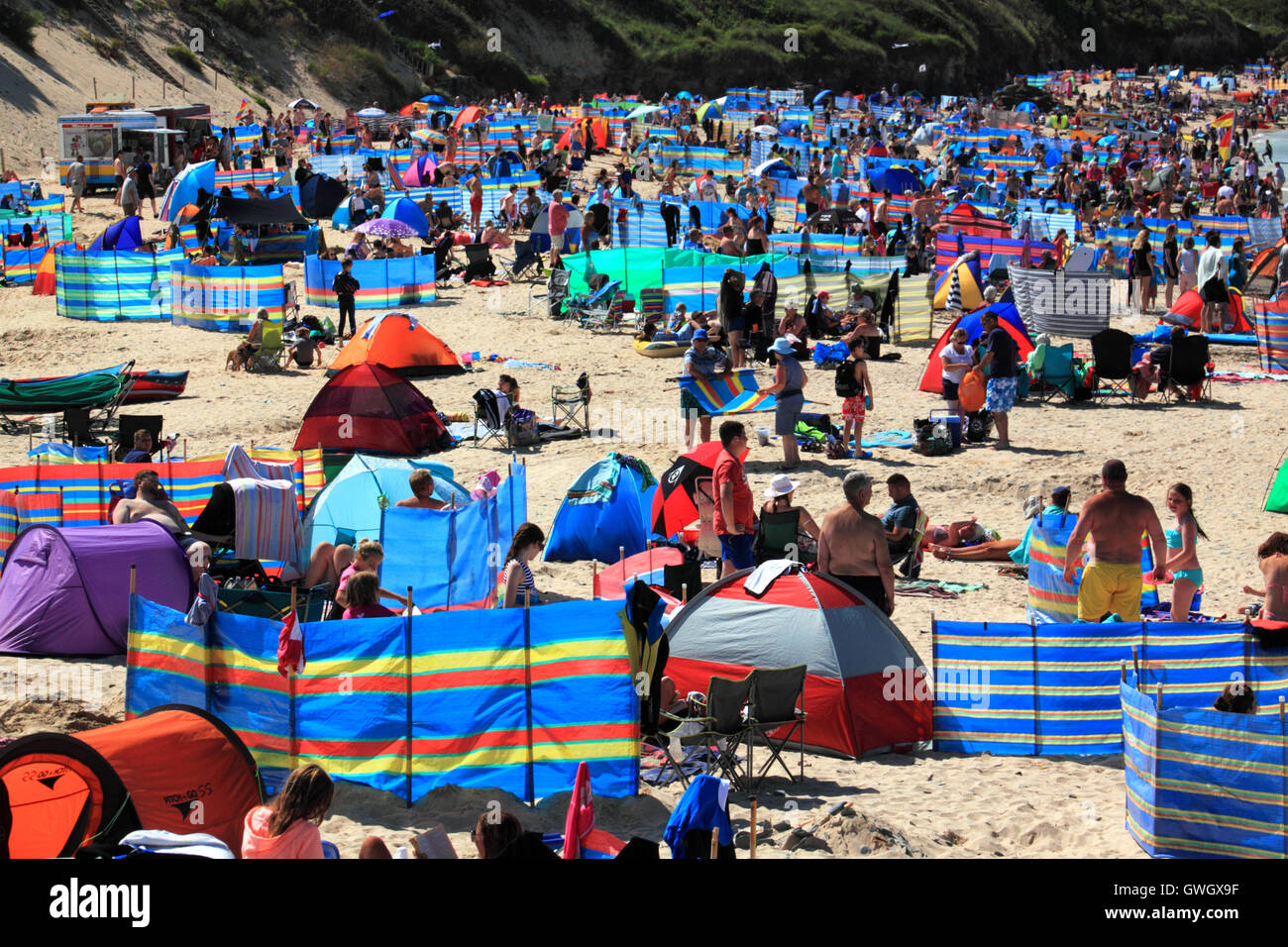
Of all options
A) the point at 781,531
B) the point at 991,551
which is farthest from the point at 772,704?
the point at 991,551

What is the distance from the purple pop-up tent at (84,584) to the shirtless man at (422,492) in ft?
5.34

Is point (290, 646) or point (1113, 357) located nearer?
point (290, 646)

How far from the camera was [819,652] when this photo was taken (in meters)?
8.11

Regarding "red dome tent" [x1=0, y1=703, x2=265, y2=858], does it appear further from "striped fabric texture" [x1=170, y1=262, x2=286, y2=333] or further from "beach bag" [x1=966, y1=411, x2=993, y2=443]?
"striped fabric texture" [x1=170, y1=262, x2=286, y2=333]

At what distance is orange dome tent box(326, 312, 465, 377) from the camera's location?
18.1 metres

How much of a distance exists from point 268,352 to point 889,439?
8514 millimetres

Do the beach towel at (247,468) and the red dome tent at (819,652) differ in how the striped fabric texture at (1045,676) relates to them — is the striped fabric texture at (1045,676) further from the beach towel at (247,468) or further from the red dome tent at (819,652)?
the beach towel at (247,468)

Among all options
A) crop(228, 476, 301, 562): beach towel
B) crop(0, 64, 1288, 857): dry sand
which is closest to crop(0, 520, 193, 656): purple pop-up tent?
crop(0, 64, 1288, 857): dry sand

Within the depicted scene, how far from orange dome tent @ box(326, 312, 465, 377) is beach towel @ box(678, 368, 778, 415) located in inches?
194

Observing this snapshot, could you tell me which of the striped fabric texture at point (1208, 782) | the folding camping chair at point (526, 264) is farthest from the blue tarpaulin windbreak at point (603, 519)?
the folding camping chair at point (526, 264)

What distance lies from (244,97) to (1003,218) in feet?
94.5

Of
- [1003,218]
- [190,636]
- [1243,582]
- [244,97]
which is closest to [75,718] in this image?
[190,636]

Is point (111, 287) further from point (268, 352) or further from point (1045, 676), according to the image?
point (1045, 676)

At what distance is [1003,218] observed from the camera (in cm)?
2906
